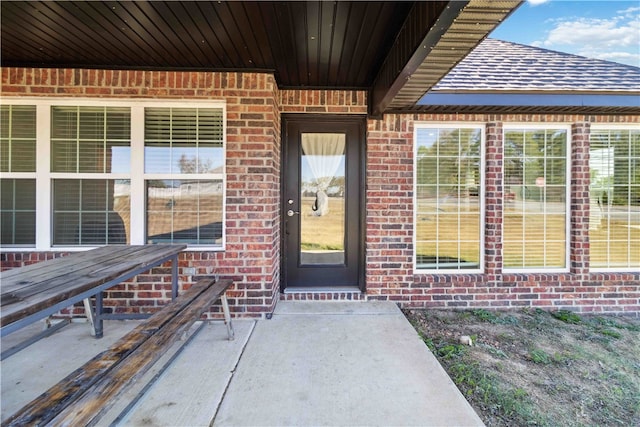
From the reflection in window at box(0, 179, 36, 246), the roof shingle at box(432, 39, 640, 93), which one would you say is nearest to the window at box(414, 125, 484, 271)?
the roof shingle at box(432, 39, 640, 93)

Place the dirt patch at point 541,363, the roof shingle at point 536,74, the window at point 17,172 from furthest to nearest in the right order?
the roof shingle at point 536,74
the window at point 17,172
the dirt patch at point 541,363

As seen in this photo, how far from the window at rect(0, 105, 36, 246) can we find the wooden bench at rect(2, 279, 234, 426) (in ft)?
7.49

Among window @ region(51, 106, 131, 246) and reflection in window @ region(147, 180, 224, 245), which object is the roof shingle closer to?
reflection in window @ region(147, 180, 224, 245)

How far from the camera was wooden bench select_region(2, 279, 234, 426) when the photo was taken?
4.01 ft

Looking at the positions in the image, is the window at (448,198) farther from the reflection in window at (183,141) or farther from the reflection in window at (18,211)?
the reflection in window at (18,211)

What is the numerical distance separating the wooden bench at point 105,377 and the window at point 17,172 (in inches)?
89.9

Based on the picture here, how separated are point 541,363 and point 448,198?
1.97 meters

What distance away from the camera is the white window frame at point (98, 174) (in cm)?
317


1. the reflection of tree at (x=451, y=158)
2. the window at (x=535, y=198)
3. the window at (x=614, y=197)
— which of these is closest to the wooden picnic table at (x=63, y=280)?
the reflection of tree at (x=451, y=158)

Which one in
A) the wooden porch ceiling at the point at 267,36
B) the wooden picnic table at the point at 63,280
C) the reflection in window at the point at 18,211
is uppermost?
the wooden porch ceiling at the point at 267,36

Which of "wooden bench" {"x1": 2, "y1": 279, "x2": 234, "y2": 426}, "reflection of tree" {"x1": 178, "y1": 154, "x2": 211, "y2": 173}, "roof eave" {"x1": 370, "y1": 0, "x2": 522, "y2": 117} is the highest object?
"roof eave" {"x1": 370, "y1": 0, "x2": 522, "y2": 117}

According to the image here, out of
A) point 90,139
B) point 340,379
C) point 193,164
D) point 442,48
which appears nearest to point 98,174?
point 90,139

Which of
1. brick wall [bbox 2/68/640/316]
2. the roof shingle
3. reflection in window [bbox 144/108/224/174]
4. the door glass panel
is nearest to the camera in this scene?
reflection in window [bbox 144/108/224/174]

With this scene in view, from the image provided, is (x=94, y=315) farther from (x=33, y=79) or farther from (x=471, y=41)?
(x=471, y=41)
